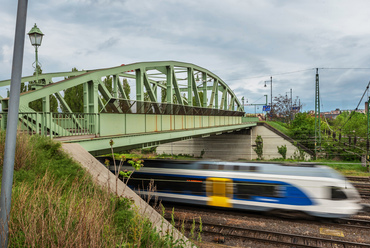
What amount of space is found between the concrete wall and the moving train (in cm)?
2559

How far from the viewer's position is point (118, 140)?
11328mm

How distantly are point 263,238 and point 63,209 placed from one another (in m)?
6.86

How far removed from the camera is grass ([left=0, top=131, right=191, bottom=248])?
351cm

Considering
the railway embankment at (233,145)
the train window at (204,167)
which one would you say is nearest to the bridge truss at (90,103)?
the train window at (204,167)

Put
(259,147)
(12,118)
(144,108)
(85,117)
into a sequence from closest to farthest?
(12,118) < (85,117) < (144,108) < (259,147)

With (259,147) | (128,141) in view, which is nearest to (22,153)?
(128,141)

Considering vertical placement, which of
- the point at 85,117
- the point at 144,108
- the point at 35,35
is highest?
the point at 35,35

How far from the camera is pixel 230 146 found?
38438 mm

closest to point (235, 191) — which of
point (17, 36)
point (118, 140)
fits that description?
point (118, 140)

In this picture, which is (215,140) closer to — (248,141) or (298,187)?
(248,141)

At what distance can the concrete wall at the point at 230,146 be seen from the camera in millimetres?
37312

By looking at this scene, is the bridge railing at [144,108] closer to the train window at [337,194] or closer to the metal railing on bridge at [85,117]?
the metal railing on bridge at [85,117]

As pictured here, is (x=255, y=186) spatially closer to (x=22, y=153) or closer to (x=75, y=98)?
(x=22, y=153)

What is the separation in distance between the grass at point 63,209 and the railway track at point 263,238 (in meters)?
2.97
